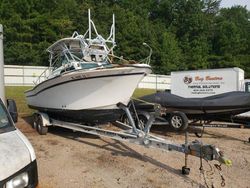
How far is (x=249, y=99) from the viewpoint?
31.4 ft

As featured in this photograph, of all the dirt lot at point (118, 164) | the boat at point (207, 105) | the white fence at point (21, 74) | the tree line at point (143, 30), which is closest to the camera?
the dirt lot at point (118, 164)

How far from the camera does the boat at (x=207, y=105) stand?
970cm

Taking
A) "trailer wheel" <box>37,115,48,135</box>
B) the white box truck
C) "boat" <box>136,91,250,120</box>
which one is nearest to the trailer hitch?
"boat" <box>136,91,250,120</box>

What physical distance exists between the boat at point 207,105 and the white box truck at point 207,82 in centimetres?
391

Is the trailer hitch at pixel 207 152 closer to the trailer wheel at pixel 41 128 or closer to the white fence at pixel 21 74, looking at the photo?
the trailer wheel at pixel 41 128

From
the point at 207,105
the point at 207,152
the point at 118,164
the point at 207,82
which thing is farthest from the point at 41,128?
the point at 207,82

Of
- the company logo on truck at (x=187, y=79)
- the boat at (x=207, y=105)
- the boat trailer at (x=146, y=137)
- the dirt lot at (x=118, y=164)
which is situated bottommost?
the dirt lot at (x=118, y=164)

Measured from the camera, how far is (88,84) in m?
9.03

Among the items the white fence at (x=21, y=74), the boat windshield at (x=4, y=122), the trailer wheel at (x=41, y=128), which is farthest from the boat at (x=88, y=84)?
the white fence at (x=21, y=74)

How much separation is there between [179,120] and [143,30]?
5047cm

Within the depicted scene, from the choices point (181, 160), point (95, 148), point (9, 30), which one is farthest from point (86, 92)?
point (9, 30)

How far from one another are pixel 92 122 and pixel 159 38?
5627cm

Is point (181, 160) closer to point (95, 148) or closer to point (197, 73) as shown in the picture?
point (95, 148)

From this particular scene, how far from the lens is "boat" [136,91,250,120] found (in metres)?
9.70
